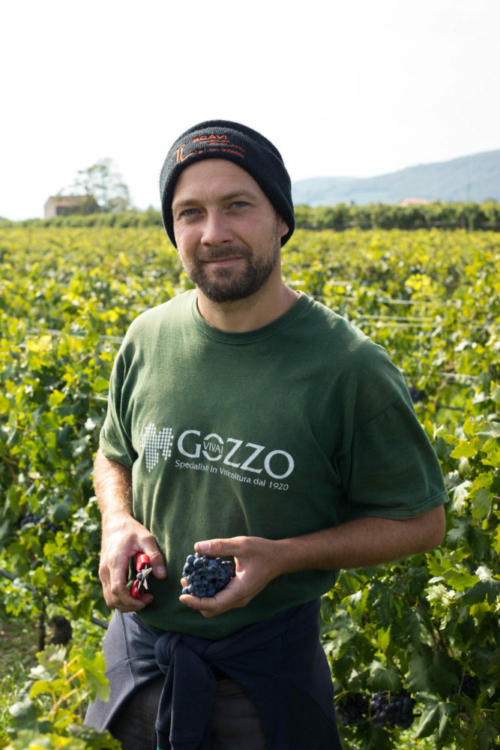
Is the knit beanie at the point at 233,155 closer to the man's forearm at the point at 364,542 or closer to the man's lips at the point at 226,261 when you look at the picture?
the man's lips at the point at 226,261

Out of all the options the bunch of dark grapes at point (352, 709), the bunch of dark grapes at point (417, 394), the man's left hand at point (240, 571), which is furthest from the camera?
the bunch of dark grapes at point (417, 394)

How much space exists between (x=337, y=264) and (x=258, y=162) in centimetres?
877

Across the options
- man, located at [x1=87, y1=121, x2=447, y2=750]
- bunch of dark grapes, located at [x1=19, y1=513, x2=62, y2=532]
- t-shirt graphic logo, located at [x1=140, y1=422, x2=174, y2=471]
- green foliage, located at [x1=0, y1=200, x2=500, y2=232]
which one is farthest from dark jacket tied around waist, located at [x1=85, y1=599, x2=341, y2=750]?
green foliage, located at [x1=0, y1=200, x2=500, y2=232]

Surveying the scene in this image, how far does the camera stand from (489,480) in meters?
1.91

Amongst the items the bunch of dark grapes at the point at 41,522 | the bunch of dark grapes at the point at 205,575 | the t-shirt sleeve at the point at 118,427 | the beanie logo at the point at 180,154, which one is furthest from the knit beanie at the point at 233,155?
the bunch of dark grapes at the point at 41,522

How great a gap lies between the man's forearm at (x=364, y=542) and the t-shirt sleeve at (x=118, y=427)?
57 centimetres

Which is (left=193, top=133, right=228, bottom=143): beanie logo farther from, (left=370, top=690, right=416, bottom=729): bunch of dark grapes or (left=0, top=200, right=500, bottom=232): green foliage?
(left=0, top=200, right=500, bottom=232): green foliage

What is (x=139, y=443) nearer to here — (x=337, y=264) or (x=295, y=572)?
(x=295, y=572)

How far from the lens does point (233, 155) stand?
1587 mm

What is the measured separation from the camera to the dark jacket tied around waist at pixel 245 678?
1521 millimetres

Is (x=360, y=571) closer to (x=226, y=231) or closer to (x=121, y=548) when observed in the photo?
(x=121, y=548)

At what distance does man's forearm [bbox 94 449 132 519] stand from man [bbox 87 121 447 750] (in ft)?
0.28

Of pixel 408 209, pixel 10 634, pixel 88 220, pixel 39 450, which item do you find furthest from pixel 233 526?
pixel 88 220

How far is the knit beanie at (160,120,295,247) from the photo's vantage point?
160 cm
